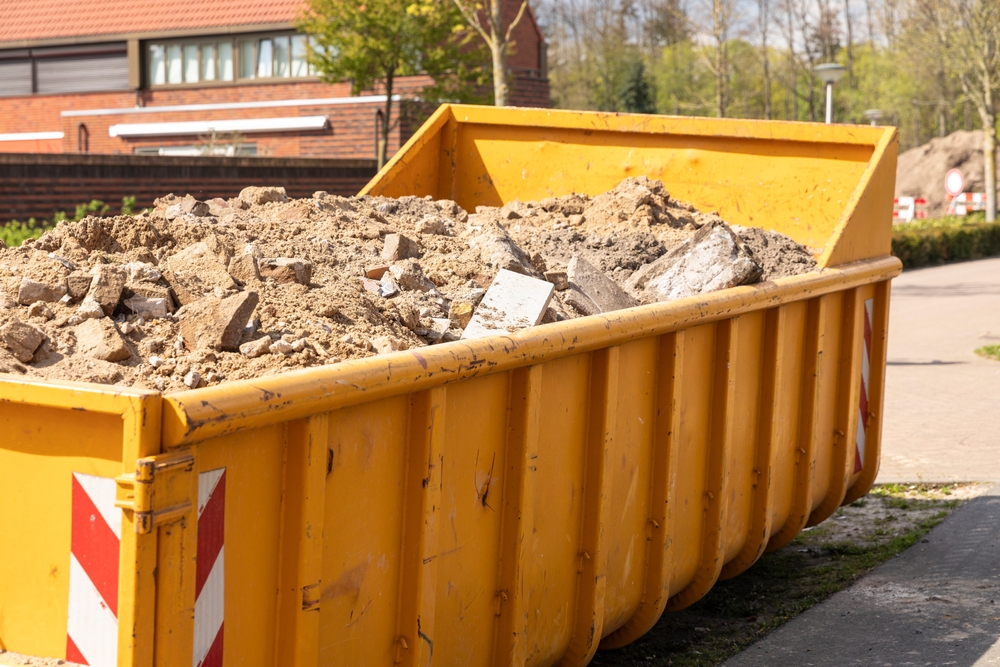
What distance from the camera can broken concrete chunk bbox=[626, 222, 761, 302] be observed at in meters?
4.22

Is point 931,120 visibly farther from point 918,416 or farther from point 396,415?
point 396,415

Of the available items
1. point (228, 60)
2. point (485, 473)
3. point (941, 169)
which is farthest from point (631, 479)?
point (941, 169)

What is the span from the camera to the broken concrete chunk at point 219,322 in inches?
111

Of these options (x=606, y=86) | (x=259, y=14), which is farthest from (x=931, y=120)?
(x=259, y=14)

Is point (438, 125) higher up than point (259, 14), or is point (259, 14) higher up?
point (259, 14)

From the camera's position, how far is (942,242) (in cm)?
2470

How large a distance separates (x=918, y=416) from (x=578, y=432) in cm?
638

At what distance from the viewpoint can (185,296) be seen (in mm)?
3127

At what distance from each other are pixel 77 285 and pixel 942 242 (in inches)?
970

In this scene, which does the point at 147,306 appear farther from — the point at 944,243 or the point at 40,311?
the point at 944,243

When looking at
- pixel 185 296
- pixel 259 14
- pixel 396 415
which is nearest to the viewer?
pixel 396 415

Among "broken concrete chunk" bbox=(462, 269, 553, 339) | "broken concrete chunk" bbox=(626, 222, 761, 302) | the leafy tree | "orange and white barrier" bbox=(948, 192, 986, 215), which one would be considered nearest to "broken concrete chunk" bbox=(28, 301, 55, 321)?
"broken concrete chunk" bbox=(462, 269, 553, 339)

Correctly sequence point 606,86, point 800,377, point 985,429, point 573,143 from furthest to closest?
point 606,86 < point 985,429 < point 573,143 < point 800,377

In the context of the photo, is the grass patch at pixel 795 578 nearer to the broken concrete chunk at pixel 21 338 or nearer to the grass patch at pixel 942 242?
the broken concrete chunk at pixel 21 338
